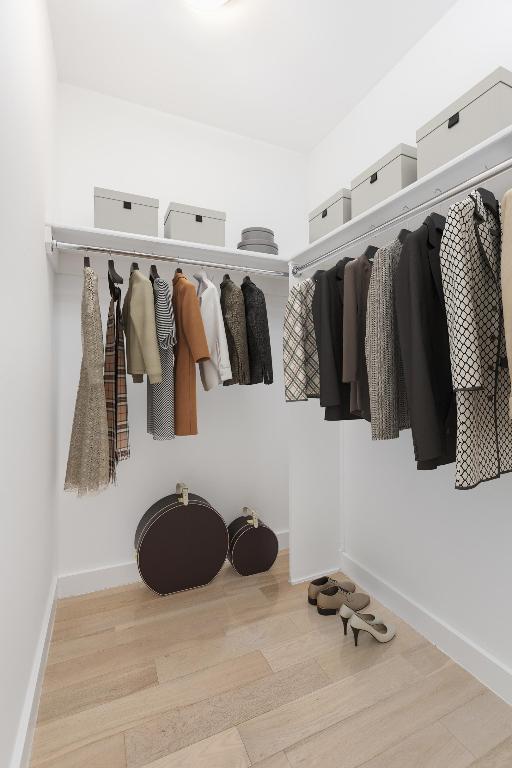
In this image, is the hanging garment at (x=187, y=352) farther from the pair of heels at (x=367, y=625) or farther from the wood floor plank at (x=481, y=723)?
the wood floor plank at (x=481, y=723)

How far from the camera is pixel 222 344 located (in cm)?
190

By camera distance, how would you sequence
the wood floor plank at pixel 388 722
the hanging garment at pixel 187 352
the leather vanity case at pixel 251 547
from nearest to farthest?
the wood floor plank at pixel 388 722, the hanging garment at pixel 187 352, the leather vanity case at pixel 251 547

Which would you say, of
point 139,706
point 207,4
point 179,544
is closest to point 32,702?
point 139,706

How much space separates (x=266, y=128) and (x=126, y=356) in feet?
5.72

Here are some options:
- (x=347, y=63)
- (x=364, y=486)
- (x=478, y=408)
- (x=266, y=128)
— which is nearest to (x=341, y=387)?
(x=478, y=408)

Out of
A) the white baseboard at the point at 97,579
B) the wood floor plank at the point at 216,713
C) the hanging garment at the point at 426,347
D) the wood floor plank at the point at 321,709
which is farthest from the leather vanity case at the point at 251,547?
the hanging garment at the point at 426,347

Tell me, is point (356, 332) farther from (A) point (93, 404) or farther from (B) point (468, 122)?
(A) point (93, 404)

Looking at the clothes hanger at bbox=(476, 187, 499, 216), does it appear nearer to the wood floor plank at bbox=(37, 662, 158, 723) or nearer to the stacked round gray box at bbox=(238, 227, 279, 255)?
the stacked round gray box at bbox=(238, 227, 279, 255)

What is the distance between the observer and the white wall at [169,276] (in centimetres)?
209

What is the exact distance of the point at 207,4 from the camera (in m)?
1.63

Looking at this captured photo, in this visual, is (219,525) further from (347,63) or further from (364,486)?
(347,63)

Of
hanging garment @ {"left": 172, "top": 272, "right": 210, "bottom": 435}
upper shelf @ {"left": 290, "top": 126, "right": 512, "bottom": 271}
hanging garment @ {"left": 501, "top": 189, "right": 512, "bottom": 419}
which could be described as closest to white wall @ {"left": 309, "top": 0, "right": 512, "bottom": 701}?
upper shelf @ {"left": 290, "top": 126, "right": 512, "bottom": 271}

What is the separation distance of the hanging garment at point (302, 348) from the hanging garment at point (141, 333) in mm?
600

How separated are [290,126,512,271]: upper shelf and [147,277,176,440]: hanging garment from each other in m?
0.75
